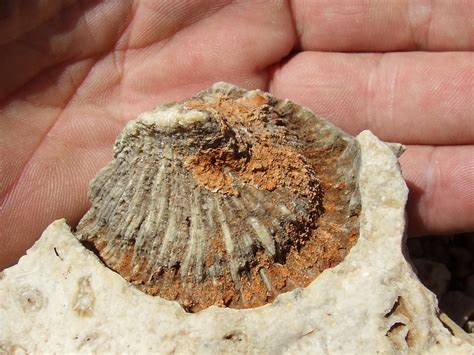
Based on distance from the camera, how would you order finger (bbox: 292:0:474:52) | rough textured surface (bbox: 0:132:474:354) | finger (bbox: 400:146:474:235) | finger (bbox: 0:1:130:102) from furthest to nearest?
finger (bbox: 292:0:474:52) → finger (bbox: 400:146:474:235) → finger (bbox: 0:1:130:102) → rough textured surface (bbox: 0:132:474:354)

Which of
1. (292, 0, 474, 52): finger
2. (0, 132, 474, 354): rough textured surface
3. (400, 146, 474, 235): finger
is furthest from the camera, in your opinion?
(292, 0, 474, 52): finger

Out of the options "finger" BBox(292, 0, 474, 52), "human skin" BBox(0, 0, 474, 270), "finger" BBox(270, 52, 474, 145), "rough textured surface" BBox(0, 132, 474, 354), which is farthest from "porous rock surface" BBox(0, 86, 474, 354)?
"finger" BBox(292, 0, 474, 52)

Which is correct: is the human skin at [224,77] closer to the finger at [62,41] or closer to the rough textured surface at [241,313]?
the finger at [62,41]

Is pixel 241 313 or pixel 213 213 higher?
pixel 213 213

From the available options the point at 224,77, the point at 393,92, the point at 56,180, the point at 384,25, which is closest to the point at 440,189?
the point at 393,92

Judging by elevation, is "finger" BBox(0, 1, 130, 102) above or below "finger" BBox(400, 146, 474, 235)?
above

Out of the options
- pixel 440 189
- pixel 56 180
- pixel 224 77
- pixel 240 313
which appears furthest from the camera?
pixel 224 77

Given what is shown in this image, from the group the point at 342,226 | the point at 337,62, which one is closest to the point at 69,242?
the point at 342,226

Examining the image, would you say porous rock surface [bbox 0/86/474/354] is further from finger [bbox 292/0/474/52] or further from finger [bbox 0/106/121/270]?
finger [bbox 292/0/474/52]

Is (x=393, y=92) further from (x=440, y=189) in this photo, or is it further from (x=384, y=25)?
(x=440, y=189)
